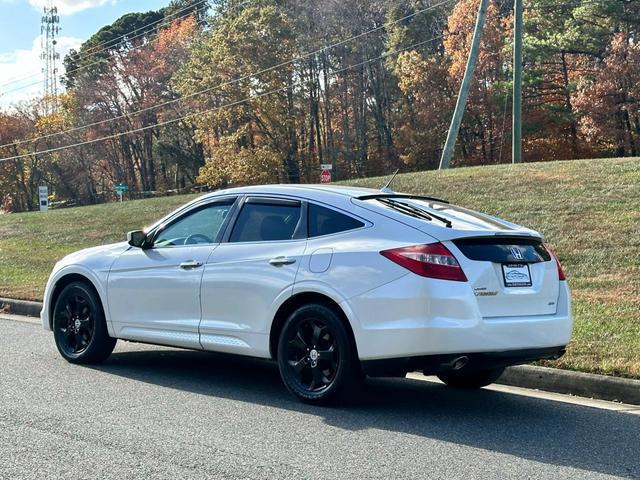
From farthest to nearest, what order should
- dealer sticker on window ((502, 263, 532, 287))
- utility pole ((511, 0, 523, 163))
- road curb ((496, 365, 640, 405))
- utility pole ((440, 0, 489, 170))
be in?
utility pole ((440, 0, 489, 170)), utility pole ((511, 0, 523, 163)), road curb ((496, 365, 640, 405)), dealer sticker on window ((502, 263, 532, 287))

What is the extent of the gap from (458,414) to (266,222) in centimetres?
212

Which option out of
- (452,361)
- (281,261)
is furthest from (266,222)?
(452,361)

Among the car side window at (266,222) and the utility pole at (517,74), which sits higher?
the utility pole at (517,74)

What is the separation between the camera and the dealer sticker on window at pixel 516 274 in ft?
18.0

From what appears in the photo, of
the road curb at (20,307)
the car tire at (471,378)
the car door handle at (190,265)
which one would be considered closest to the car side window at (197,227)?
the car door handle at (190,265)

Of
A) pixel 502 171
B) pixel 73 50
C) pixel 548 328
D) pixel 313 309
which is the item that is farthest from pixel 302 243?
pixel 73 50

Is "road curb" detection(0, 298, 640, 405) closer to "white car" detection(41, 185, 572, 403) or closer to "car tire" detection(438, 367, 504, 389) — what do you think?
"car tire" detection(438, 367, 504, 389)

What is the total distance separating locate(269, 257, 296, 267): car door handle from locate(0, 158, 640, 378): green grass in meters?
2.62

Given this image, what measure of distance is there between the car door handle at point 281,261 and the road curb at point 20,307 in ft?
21.3

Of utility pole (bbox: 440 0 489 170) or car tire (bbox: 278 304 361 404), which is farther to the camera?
utility pole (bbox: 440 0 489 170)

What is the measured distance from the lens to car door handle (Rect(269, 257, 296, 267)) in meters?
5.92

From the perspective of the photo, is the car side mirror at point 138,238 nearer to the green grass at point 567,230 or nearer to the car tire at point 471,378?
the car tire at point 471,378

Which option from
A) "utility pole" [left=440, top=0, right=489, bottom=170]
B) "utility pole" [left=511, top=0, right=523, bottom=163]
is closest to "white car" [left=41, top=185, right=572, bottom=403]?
"utility pole" [left=511, top=0, right=523, bottom=163]

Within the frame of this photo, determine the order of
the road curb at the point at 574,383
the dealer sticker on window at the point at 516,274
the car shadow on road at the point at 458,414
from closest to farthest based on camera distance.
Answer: the car shadow on road at the point at 458,414 < the dealer sticker on window at the point at 516,274 < the road curb at the point at 574,383
